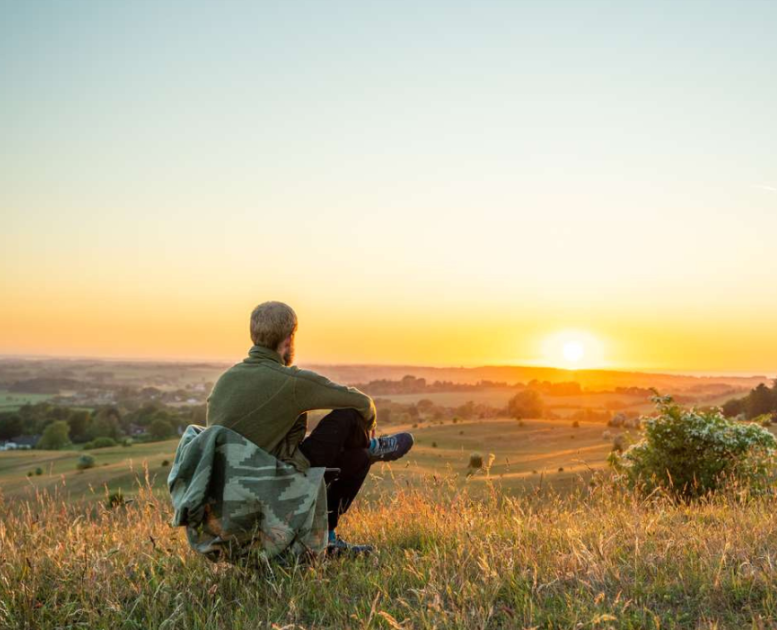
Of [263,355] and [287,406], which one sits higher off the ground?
[263,355]

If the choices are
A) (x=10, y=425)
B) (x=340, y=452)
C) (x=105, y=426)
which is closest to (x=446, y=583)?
(x=340, y=452)

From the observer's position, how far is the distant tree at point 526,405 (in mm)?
62688

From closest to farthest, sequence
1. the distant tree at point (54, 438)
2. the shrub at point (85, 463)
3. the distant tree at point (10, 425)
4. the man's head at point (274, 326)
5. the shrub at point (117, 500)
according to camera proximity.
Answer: the man's head at point (274, 326)
the shrub at point (117, 500)
the shrub at point (85, 463)
the distant tree at point (54, 438)
the distant tree at point (10, 425)

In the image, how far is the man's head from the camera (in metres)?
4.86

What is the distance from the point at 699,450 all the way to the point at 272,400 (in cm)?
1102

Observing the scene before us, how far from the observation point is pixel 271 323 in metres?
4.85

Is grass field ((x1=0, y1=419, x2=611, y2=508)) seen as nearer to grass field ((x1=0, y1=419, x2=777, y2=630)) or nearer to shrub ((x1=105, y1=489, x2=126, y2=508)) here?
shrub ((x1=105, y1=489, x2=126, y2=508))

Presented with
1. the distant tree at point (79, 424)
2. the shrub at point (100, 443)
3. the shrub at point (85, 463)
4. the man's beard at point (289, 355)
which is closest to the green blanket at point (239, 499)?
the man's beard at point (289, 355)

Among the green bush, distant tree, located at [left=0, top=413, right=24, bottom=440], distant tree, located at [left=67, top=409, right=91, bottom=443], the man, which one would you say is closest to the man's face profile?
the man

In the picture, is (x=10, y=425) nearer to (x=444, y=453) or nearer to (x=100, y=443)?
(x=100, y=443)

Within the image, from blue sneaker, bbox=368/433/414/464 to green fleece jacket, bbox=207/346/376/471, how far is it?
0.58 m

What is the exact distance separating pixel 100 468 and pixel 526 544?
3984 cm

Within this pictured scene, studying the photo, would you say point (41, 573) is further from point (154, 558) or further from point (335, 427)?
point (335, 427)

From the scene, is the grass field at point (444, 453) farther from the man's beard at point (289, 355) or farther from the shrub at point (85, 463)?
the man's beard at point (289, 355)
